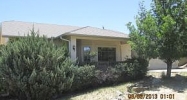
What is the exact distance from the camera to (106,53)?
77.3 ft

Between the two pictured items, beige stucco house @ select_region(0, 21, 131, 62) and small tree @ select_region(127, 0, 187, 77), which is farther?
beige stucco house @ select_region(0, 21, 131, 62)

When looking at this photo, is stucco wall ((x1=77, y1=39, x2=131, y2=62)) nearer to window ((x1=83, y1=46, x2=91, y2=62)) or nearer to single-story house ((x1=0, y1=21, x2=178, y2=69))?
single-story house ((x1=0, y1=21, x2=178, y2=69))

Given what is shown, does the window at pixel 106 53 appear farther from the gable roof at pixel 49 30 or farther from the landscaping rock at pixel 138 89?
the landscaping rock at pixel 138 89

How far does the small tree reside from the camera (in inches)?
638

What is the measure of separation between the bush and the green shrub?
34.0 inches

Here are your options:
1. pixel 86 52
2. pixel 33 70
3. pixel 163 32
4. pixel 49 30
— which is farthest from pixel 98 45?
pixel 33 70

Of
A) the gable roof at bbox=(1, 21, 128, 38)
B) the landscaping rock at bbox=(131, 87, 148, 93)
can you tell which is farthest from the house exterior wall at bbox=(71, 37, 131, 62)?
the landscaping rock at bbox=(131, 87, 148, 93)

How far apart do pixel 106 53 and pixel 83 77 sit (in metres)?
8.63

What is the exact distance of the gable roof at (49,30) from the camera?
19.1m

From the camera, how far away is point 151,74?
18875 millimetres

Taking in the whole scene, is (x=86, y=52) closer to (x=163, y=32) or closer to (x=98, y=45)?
(x=98, y=45)

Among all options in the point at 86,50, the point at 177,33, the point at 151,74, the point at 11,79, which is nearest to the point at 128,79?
the point at 151,74

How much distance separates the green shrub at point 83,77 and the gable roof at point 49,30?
373 cm

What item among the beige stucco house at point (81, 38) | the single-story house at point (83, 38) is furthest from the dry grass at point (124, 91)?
the beige stucco house at point (81, 38)
